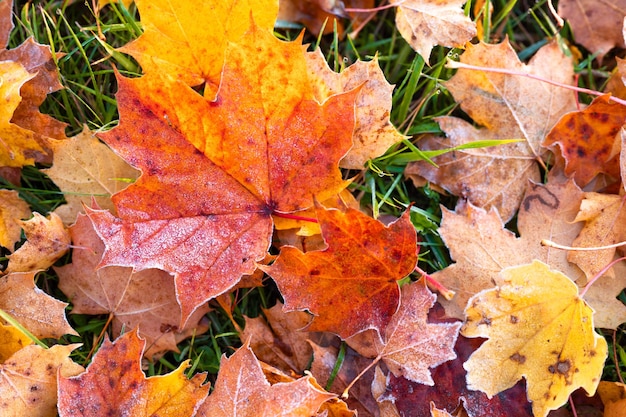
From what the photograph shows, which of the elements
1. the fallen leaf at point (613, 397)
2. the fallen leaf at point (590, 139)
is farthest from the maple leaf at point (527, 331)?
the fallen leaf at point (590, 139)

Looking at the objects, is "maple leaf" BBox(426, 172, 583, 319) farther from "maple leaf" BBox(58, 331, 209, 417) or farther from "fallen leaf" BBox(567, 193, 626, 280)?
"maple leaf" BBox(58, 331, 209, 417)

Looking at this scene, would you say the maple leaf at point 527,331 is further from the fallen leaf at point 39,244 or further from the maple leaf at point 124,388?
the fallen leaf at point 39,244

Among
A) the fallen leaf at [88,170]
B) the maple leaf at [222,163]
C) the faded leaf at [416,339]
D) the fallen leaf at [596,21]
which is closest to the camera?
the maple leaf at [222,163]

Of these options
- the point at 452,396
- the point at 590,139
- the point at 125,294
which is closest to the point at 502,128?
the point at 590,139

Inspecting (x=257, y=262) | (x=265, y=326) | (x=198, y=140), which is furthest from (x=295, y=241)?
(x=198, y=140)

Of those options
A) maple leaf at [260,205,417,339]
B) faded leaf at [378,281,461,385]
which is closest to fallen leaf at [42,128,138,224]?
maple leaf at [260,205,417,339]

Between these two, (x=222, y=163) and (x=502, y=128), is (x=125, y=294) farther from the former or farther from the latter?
(x=502, y=128)

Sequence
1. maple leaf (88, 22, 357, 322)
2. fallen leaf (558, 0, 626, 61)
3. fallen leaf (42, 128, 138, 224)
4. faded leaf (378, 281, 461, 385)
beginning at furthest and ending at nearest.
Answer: fallen leaf (558, 0, 626, 61) < fallen leaf (42, 128, 138, 224) < faded leaf (378, 281, 461, 385) < maple leaf (88, 22, 357, 322)
